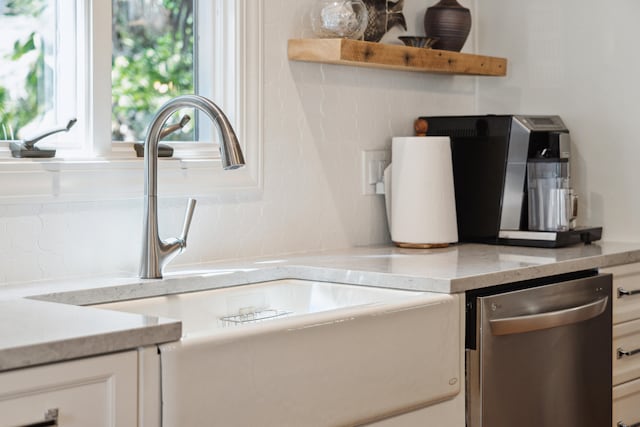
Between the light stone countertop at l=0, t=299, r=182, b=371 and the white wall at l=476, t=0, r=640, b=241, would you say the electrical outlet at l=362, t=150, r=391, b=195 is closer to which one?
the white wall at l=476, t=0, r=640, b=241

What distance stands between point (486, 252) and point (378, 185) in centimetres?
42

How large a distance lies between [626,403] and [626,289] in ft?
1.07

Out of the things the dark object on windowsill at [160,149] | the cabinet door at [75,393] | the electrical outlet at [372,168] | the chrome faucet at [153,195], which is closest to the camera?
the cabinet door at [75,393]

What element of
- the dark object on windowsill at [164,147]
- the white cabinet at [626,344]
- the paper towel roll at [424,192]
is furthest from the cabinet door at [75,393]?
the white cabinet at [626,344]

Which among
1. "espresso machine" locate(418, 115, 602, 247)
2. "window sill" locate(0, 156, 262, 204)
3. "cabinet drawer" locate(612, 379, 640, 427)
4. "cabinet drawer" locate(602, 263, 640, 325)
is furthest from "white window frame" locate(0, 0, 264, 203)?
"cabinet drawer" locate(612, 379, 640, 427)

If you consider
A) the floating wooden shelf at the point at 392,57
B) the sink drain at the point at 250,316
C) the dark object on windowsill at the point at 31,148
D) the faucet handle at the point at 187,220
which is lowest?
the sink drain at the point at 250,316

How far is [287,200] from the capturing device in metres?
2.68

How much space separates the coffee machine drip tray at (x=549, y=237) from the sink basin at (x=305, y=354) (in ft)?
2.56

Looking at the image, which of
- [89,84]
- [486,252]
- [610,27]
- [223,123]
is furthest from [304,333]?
[610,27]

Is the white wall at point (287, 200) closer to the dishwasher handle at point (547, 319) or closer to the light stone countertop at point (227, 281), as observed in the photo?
the light stone countertop at point (227, 281)

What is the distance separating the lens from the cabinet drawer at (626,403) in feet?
8.70

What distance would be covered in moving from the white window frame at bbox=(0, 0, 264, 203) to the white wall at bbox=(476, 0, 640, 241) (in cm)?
112

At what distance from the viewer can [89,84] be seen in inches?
87.0

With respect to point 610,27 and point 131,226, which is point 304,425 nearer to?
point 131,226
